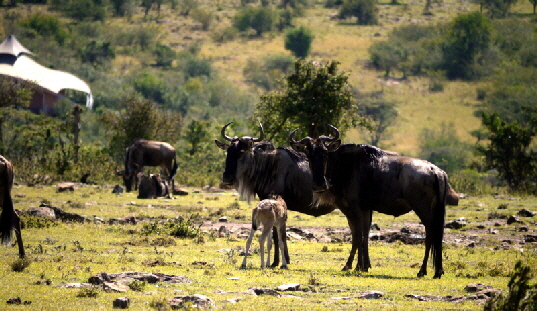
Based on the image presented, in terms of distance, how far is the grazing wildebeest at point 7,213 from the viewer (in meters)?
13.5

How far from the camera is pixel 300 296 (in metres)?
11.0

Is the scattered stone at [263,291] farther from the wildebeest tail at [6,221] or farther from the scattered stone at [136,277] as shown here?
the wildebeest tail at [6,221]

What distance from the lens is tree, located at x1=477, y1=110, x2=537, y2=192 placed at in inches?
1513

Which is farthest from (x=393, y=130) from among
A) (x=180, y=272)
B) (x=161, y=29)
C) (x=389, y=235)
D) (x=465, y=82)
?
(x=180, y=272)

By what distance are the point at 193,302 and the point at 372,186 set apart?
534cm

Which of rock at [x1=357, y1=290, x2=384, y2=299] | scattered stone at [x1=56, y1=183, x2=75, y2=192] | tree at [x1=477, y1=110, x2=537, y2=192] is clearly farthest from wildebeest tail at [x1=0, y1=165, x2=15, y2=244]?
tree at [x1=477, y1=110, x2=537, y2=192]

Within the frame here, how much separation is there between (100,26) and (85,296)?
421 feet

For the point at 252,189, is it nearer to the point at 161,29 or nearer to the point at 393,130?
the point at 393,130

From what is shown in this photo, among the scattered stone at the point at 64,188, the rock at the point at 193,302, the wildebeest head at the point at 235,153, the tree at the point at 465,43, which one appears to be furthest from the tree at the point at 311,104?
the tree at the point at 465,43

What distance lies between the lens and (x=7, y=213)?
44.5ft

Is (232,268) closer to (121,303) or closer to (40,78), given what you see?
(121,303)

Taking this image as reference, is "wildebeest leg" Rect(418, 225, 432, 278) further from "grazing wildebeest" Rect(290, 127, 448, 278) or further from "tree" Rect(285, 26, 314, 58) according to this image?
"tree" Rect(285, 26, 314, 58)

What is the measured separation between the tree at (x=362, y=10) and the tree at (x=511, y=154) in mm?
97770

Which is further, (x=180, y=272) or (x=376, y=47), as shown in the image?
(x=376, y=47)
